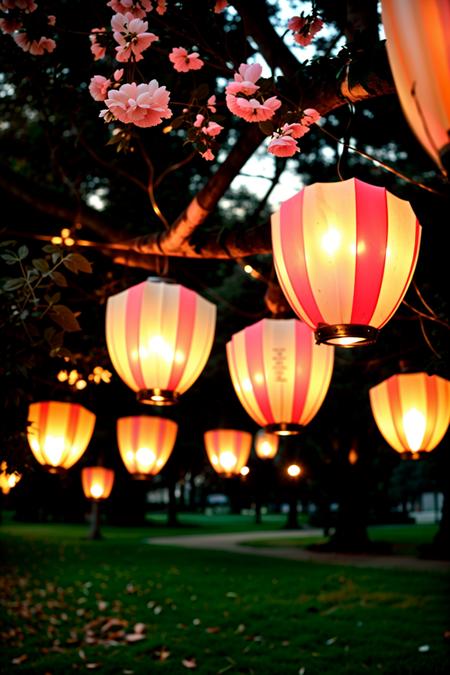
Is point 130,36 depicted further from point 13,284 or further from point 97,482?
point 97,482

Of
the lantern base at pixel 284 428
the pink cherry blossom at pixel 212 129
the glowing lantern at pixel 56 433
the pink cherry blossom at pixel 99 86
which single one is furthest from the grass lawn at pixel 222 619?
the pink cherry blossom at pixel 99 86

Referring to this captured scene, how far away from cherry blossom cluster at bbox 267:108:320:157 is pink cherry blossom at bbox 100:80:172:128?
0.36 m

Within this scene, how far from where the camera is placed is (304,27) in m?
2.39

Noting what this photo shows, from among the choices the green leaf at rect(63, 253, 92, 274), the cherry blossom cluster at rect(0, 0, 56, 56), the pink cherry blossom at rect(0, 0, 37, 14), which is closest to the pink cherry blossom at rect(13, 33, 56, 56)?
the cherry blossom cluster at rect(0, 0, 56, 56)

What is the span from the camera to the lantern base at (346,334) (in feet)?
6.23

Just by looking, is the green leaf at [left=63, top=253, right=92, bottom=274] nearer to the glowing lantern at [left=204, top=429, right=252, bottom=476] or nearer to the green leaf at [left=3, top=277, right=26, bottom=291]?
the green leaf at [left=3, top=277, right=26, bottom=291]

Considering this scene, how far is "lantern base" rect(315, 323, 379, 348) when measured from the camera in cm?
190

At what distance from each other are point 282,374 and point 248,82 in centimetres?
149

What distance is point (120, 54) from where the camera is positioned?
79.4 inches

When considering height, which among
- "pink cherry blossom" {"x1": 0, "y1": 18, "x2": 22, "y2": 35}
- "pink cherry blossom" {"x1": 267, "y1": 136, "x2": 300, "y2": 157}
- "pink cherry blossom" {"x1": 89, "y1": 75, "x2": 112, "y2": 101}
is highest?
"pink cherry blossom" {"x1": 0, "y1": 18, "x2": 22, "y2": 35}

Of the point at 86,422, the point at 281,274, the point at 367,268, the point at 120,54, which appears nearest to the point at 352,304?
the point at 367,268

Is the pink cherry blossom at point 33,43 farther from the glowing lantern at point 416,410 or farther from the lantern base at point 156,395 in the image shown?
the glowing lantern at point 416,410

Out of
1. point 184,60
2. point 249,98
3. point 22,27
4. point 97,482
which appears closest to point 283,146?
point 249,98

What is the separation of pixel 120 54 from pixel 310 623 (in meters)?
7.24
